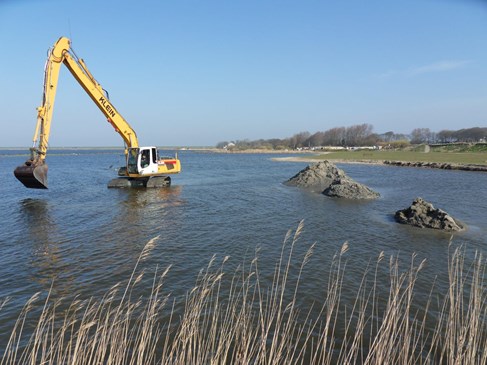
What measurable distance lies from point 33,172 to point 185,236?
10.9m

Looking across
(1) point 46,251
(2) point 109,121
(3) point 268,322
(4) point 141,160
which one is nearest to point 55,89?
(2) point 109,121

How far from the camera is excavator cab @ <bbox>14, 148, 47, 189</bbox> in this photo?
58.0 ft

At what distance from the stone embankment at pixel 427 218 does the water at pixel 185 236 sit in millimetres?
610

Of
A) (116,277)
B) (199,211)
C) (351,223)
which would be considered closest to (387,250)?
(351,223)

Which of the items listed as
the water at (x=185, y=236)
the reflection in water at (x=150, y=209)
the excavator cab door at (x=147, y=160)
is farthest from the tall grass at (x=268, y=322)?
the excavator cab door at (x=147, y=160)

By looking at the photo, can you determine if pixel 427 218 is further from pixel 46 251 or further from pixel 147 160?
pixel 147 160

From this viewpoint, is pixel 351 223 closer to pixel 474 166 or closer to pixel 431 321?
pixel 431 321

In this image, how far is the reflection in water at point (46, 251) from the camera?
868 centimetres

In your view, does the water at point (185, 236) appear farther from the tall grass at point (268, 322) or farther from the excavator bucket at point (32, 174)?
the excavator bucket at point (32, 174)

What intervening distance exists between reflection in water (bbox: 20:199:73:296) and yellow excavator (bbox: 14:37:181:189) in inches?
103

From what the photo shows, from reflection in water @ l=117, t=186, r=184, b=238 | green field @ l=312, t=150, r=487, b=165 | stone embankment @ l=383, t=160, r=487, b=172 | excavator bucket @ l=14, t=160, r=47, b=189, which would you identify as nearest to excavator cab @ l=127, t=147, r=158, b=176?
reflection in water @ l=117, t=186, r=184, b=238

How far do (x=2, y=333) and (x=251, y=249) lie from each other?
7514 mm

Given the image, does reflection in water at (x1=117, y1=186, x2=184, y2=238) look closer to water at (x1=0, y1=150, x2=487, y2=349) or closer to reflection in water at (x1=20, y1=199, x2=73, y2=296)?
water at (x1=0, y1=150, x2=487, y2=349)

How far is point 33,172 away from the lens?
17531 mm
